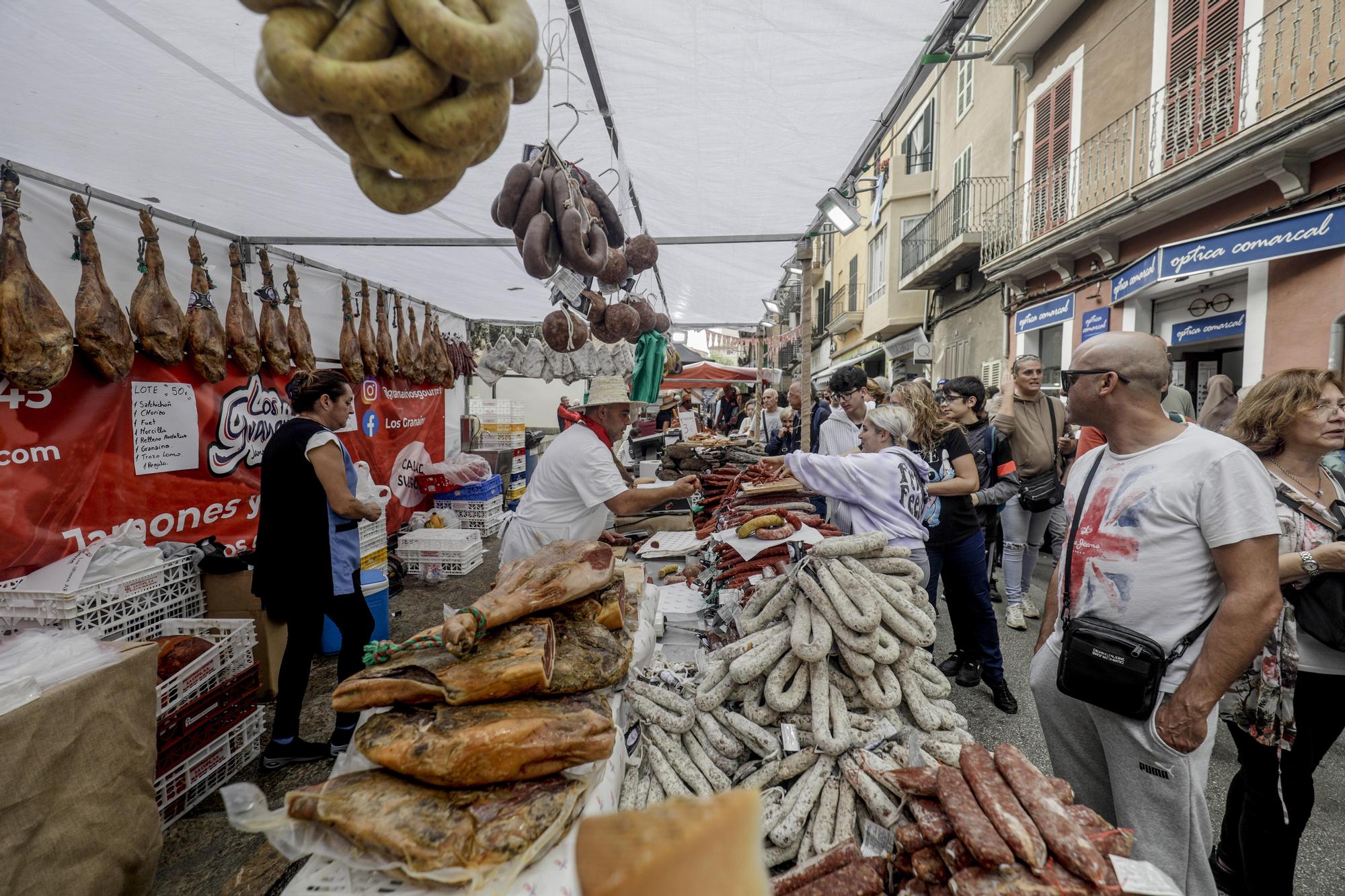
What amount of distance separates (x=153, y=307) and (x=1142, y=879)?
617 centimetres

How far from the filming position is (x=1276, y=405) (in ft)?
7.83

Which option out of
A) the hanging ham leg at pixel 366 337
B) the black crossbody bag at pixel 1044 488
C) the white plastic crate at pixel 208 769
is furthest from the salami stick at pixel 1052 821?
the hanging ham leg at pixel 366 337

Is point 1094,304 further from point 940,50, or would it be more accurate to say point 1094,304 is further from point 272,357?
point 272,357

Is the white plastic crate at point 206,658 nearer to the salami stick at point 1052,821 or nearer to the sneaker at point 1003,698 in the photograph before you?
the salami stick at point 1052,821

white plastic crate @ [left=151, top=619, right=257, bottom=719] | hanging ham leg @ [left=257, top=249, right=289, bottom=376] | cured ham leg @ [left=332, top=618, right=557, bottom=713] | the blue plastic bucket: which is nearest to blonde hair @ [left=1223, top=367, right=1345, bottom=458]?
cured ham leg @ [left=332, top=618, right=557, bottom=713]

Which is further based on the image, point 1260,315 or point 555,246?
point 1260,315

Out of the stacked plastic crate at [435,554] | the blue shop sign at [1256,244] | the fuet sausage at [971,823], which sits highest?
the blue shop sign at [1256,244]

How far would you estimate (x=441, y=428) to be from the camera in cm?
938

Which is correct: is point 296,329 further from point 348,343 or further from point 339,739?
point 339,739

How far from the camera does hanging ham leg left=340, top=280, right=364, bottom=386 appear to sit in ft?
21.7

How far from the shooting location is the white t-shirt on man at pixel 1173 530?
1754 millimetres

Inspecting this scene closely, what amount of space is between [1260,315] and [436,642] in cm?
988

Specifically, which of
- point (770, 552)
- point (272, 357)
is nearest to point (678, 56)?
point (770, 552)

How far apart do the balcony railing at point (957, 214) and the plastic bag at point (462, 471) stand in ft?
39.2
